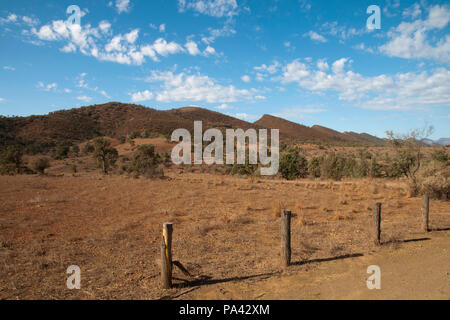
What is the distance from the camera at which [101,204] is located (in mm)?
13070

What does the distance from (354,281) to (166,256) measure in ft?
12.3

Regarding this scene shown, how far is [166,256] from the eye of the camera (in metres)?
5.10

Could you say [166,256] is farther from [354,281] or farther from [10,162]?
[10,162]

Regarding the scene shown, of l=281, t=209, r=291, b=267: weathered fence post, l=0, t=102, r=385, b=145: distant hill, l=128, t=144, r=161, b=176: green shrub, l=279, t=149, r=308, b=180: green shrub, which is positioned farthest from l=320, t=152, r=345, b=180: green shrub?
l=0, t=102, r=385, b=145: distant hill

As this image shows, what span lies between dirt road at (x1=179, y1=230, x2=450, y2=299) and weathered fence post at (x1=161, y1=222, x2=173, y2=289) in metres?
0.44

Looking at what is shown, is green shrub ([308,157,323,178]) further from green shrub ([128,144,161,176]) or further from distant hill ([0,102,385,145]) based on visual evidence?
distant hill ([0,102,385,145])

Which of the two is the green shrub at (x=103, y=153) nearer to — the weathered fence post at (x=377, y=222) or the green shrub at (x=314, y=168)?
the green shrub at (x=314, y=168)

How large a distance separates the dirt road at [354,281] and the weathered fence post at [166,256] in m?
0.44

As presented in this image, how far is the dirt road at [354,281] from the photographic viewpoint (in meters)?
4.96

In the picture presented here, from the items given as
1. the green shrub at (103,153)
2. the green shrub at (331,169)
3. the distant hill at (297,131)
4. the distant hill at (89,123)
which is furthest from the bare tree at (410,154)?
the distant hill at (297,131)

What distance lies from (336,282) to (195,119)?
76.9 meters

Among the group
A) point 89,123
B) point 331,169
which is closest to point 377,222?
point 331,169

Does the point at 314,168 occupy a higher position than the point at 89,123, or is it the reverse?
the point at 89,123
